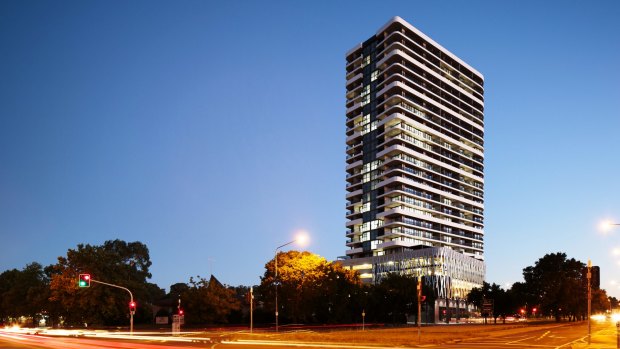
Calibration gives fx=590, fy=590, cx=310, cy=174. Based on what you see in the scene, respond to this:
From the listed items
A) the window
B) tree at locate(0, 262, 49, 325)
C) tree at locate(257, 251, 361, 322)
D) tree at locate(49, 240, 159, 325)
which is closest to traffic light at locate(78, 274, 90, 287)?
tree at locate(257, 251, 361, 322)

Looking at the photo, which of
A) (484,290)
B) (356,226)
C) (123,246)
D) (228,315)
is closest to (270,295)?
(228,315)

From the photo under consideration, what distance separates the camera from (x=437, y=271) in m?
160

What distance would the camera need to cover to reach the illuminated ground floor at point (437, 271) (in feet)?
523

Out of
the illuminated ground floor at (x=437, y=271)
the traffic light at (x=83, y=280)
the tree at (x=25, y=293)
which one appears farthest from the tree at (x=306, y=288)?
the illuminated ground floor at (x=437, y=271)

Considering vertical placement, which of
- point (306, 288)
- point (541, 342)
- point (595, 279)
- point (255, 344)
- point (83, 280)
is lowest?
point (541, 342)

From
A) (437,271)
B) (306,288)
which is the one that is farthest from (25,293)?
(437,271)

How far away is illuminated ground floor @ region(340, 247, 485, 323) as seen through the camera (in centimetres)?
15950

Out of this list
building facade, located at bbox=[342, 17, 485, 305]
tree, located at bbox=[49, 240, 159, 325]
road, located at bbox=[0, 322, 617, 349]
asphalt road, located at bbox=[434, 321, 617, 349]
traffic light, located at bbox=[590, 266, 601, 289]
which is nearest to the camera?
traffic light, located at bbox=[590, 266, 601, 289]

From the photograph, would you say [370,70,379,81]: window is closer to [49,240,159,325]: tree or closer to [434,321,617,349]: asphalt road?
[49,240,159,325]: tree

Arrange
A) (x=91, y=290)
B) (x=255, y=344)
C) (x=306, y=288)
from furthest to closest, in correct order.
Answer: (x=91, y=290), (x=306, y=288), (x=255, y=344)

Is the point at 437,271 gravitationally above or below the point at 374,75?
below

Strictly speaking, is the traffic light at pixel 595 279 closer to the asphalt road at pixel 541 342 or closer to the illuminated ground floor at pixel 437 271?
the asphalt road at pixel 541 342

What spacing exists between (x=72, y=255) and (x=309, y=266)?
36.2 metres

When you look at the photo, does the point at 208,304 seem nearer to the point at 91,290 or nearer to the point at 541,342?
the point at 91,290
